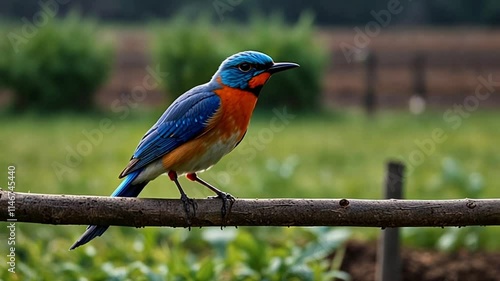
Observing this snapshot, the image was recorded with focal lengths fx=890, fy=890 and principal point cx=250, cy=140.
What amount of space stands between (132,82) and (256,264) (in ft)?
40.5

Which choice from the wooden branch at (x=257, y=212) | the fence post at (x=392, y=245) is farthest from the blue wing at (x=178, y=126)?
the fence post at (x=392, y=245)

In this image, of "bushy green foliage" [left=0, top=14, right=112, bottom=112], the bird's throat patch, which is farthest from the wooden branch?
"bushy green foliage" [left=0, top=14, right=112, bottom=112]

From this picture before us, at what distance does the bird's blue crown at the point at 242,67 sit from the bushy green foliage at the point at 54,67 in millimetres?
10872

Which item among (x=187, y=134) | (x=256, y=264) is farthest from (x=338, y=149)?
(x=187, y=134)

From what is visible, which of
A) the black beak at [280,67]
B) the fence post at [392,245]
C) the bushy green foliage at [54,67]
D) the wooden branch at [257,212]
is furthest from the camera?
the bushy green foliage at [54,67]

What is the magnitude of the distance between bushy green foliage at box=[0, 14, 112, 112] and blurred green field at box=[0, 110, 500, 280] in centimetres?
99

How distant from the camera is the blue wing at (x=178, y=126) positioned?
3.33 meters

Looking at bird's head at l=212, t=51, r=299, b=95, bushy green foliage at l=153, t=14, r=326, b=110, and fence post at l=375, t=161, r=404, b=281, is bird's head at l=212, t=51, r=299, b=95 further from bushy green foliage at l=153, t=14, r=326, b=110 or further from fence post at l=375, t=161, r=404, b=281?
bushy green foliage at l=153, t=14, r=326, b=110

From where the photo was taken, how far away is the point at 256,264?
446 centimetres

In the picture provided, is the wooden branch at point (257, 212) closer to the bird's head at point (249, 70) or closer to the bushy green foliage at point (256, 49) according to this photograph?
the bird's head at point (249, 70)

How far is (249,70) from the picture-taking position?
3.22 m

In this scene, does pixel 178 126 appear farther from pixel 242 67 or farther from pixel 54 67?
pixel 54 67

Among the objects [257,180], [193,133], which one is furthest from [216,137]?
[257,180]

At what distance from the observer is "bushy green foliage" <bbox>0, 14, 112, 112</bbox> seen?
13.8 metres
